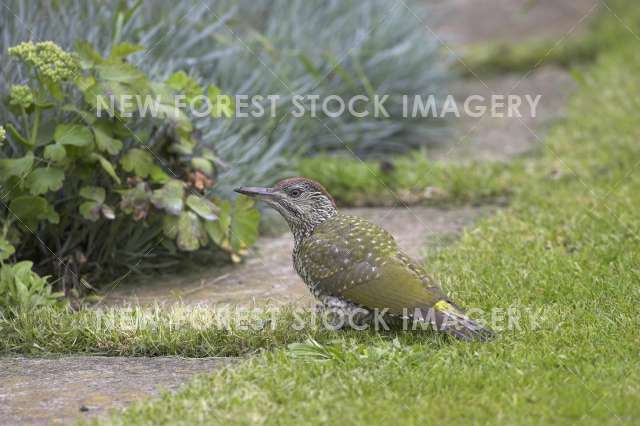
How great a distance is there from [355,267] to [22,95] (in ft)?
5.66


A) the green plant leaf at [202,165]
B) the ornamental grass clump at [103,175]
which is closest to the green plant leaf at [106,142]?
the ornamental grass clump at [103,175]

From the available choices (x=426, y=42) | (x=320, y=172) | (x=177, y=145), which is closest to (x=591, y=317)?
(x=177, y=145)

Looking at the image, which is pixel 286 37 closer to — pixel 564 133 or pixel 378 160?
pixel 378 160

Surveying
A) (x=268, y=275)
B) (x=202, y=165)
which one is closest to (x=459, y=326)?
(x=268, y=275)

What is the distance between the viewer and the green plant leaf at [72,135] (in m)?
4.32

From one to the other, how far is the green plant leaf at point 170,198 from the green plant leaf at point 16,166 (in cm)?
63

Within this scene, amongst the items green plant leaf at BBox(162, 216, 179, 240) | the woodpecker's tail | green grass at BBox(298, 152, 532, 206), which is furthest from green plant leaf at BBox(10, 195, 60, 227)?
green grass at BBox(298, 152, 532, 206)

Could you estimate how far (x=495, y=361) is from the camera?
3400mm

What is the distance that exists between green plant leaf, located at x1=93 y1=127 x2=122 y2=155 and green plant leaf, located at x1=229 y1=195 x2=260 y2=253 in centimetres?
76

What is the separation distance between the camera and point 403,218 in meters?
5.77

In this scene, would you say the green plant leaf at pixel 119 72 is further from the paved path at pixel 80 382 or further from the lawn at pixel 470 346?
the paved path at pixel 80 382

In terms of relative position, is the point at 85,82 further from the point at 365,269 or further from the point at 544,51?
the point at 544,51

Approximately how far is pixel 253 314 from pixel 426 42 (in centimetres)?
481

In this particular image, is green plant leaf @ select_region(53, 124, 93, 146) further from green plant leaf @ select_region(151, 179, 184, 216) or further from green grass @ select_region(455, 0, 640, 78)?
green grass @ select_region(455, 0, 640, 78)
